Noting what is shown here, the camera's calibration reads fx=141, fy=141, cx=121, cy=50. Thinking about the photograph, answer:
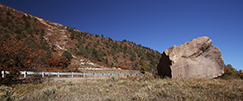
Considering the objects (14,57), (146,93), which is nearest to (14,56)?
(14,57)

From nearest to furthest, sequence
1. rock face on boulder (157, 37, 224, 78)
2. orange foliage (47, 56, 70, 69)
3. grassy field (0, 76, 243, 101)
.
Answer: grassy field (0, 76, 243, 101) → rock face on boulder (157, 37, 224, 78) → orange foliage (47, 56, 70, 69)

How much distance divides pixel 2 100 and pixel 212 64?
40.0ft

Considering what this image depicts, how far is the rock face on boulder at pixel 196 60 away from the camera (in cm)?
1012

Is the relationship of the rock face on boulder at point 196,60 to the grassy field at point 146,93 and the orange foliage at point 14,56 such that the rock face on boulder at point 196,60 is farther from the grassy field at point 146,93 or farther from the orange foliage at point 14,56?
the orange foliage at point 14,56

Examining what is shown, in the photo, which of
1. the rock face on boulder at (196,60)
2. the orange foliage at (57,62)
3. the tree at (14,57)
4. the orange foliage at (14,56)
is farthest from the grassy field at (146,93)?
the orange foliage at (57,62)

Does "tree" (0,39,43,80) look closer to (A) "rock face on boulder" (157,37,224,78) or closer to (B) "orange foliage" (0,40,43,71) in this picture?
(B) "orange foliage" (0,40,43,71)

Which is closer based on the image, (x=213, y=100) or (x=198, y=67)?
(x=213, y=100)

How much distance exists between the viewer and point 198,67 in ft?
33.4

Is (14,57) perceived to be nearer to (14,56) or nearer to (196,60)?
(14,56)

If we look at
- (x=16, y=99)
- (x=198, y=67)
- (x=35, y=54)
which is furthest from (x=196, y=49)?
(x=35, y=54)

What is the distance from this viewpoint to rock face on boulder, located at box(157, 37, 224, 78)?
10.1 m

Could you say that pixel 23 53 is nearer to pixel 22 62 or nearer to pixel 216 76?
pixel 22 62

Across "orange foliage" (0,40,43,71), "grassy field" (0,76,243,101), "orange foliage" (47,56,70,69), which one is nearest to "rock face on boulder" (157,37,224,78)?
"grassy field" (0,76,243,101)

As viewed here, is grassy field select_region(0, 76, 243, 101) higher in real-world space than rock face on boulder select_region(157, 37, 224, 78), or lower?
lower
